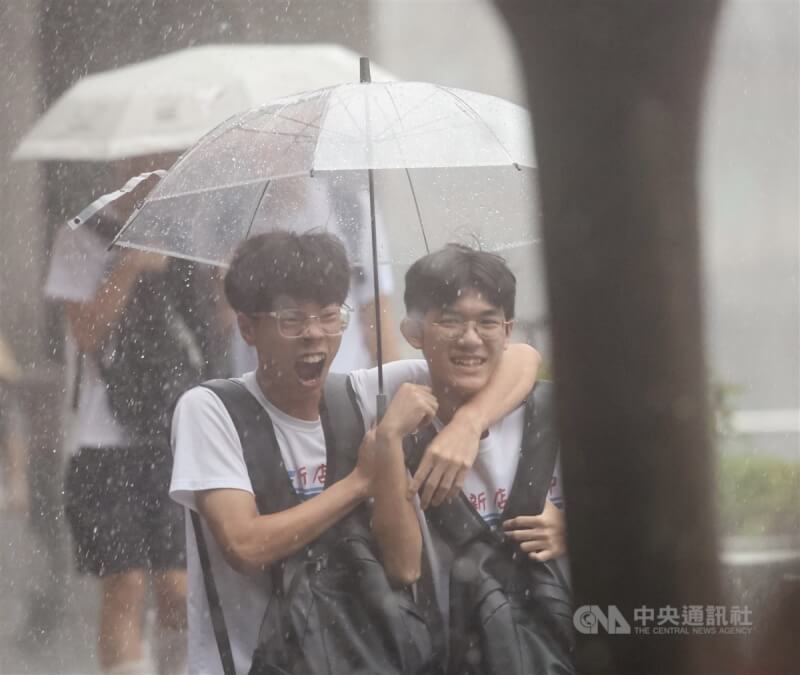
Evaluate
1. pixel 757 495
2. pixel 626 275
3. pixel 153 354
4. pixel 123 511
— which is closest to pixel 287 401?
pixel 153 354

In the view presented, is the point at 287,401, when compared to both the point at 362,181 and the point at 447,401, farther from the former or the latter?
the point at 362,181

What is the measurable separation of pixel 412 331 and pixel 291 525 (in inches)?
14.8

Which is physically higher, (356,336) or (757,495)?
(356,336)

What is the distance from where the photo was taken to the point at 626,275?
5.83ft

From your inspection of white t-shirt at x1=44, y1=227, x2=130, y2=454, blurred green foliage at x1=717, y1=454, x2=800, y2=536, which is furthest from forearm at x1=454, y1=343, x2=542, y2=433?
white t-shirt at x1=44, y1=227, x2=130, y2=454

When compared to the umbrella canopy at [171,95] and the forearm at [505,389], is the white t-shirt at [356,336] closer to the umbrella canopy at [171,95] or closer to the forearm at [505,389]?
the forearm at [505,389]

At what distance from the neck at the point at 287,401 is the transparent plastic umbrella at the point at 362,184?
0.70ft

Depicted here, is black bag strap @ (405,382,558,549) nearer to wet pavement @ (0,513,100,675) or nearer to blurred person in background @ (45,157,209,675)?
blurred person in background @ (45,157,209,675)

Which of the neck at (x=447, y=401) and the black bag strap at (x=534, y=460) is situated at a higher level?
the neck at (x=447, y=401)

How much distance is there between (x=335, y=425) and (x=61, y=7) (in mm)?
838

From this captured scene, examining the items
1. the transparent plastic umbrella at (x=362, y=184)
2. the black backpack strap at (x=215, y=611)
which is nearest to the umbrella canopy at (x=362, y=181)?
the transparent plastic umbrella at (x=362, y=184)

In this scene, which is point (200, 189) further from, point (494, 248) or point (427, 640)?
point (427, 640)

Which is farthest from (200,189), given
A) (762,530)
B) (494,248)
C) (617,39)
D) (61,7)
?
(762,530)

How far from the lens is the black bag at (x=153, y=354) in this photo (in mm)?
1785
